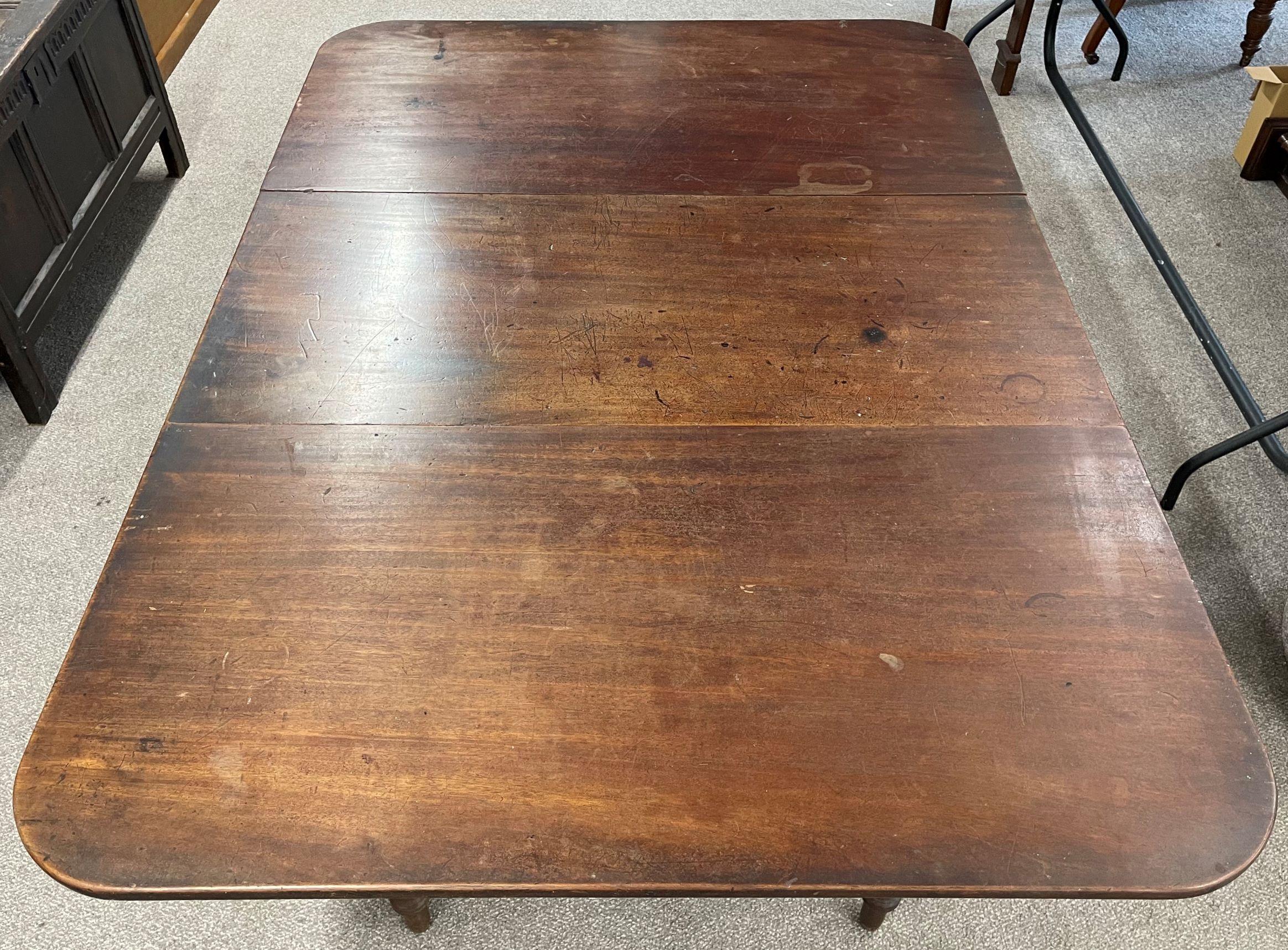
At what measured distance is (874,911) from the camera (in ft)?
4.32

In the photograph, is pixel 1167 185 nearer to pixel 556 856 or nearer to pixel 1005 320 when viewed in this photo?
pixel 1005 320

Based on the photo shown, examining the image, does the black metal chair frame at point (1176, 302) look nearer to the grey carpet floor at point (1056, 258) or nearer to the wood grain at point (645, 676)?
the grey carpet floor at point (1056, 258)

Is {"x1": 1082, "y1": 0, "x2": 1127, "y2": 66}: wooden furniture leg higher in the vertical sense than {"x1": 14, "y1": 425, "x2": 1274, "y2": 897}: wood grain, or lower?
lower

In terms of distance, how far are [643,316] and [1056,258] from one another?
4.54ft

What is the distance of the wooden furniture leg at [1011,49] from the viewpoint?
2713 millimetres

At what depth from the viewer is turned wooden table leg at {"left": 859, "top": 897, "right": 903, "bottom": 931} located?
1277mm

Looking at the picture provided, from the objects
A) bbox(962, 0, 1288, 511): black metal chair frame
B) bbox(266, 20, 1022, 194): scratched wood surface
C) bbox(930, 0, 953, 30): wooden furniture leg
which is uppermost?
bbox(266, 20, 1022, 194): scratched wood surface

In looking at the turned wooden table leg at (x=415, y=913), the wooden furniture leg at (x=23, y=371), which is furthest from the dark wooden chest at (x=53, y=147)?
the turned wooden table leg at (x=415, y=913)

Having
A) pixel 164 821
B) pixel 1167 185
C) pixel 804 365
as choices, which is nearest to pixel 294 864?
pixel 164 821

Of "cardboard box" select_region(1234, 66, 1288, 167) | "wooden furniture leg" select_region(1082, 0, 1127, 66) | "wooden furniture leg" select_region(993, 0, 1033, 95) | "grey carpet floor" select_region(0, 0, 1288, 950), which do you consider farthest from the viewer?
"wooden furniture leg" select_region(1082, 0, 1127, 66)

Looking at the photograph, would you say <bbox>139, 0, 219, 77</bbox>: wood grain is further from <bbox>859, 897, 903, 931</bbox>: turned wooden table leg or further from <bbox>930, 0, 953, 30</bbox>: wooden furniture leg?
<bbox>859, 897, 903, 931</bbox>: turned wooden table leg

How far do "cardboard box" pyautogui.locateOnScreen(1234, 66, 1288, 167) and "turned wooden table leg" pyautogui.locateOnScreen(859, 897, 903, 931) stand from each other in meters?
2.04

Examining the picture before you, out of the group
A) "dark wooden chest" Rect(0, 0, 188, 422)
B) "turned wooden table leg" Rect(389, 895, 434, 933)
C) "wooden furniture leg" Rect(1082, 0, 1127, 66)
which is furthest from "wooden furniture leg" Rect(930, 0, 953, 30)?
"turned wooden table leg" Rect(389, 895, 434, 933)

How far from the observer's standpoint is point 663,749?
3.14ft
